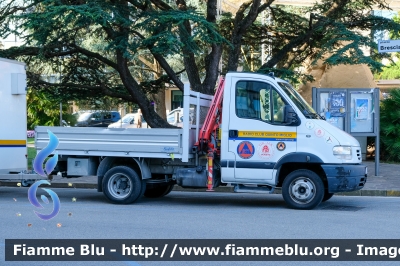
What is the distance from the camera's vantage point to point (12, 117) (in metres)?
14.3

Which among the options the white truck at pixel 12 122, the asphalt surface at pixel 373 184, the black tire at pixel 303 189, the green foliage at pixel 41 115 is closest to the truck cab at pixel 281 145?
the black tire at pixel 303 189

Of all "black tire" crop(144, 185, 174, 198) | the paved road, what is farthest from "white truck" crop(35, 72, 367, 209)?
"black tire" crop(144, 185, 174, 198)

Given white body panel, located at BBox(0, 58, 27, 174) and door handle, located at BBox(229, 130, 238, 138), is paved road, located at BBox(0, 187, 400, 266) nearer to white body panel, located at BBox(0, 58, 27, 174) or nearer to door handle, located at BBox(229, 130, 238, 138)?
white body panel, located at BBox(0, 58, 27, 174)

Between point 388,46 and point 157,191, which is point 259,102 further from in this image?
point 388,46

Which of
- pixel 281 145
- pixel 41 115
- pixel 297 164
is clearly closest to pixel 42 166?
pixel 281 145

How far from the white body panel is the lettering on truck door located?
A: 16.5ft

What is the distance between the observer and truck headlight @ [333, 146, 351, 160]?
469 inches

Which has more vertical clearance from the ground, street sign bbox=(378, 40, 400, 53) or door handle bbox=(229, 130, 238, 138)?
street sign bbox=(378, 40, 400, 53)

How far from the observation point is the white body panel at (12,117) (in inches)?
551

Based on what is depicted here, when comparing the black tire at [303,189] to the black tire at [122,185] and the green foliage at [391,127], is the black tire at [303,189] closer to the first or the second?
the black tire at [122,185]

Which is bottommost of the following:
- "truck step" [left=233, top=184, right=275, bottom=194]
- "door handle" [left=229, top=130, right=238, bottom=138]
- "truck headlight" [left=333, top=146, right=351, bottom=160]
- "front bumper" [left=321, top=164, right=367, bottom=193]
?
"truck step" [left=233, top=184, right=275, bottom=194]

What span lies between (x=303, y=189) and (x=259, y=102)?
1.84 meters

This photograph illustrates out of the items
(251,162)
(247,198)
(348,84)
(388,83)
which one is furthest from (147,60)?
(251,162)

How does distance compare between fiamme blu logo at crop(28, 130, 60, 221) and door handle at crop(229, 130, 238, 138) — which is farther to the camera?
door handle at crop(229, 130, 238, 138)
